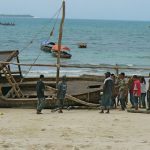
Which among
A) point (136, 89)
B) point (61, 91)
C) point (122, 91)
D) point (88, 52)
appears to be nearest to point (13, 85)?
point (61, 91)

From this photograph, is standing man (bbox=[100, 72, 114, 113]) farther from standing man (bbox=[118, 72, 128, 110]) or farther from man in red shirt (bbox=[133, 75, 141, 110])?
man in red shirt (bbox=[133, 75, 141, 110])

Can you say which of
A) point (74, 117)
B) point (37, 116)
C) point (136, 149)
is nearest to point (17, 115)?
point (37, 116)

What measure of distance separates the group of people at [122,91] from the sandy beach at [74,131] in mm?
601

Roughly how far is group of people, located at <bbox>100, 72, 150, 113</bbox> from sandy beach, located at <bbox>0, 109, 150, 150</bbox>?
0.60 metres

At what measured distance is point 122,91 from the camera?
52.4ft

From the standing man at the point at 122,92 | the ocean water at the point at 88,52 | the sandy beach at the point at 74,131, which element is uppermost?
the standing man at the point at 122,92

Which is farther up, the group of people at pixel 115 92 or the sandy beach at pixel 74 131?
the group of people at pixel 115 92

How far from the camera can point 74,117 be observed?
14.0 m

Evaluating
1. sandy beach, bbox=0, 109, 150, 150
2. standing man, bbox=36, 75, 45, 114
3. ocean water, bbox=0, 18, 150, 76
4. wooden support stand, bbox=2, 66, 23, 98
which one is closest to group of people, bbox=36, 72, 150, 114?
standing man, bbox=36, 75, 45, 114

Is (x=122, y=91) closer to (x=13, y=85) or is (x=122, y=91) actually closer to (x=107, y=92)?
(x=107, y=92)

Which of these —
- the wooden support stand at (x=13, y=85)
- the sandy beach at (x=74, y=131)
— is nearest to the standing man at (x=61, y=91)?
the sandy beach at (x=74, y=131)

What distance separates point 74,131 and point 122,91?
15.0ft

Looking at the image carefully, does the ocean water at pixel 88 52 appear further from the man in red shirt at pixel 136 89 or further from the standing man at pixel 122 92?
the man in red shirt at pixel 136 89

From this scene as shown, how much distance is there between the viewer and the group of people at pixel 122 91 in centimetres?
1514
